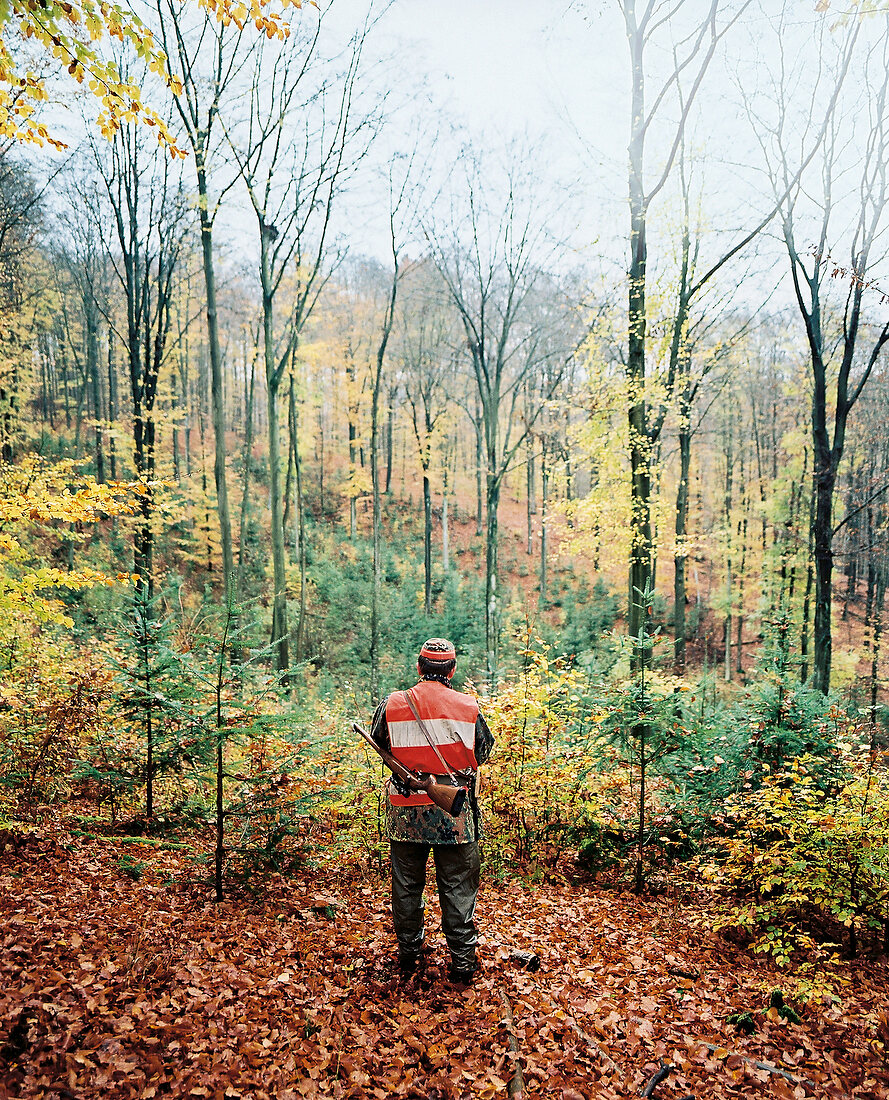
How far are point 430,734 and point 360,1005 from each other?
171 centimetres

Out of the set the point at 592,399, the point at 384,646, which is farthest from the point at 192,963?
the point at 384,646

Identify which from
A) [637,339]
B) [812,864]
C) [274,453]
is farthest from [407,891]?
[274,453]

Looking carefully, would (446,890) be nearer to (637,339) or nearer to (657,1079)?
(657,1079)

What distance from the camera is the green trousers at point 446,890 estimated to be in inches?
146

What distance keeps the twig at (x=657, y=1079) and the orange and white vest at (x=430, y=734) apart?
71.5 inches

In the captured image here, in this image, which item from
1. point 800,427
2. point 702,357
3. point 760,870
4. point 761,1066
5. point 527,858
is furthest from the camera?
point 800,427

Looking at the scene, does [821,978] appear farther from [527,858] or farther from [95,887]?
[95,887]

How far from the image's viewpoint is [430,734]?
370cm

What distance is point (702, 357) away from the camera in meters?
13.3

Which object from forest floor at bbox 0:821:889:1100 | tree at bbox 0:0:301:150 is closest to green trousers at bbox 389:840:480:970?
forest floor at bbox 0:821:889:1100

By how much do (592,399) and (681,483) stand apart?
199 inches

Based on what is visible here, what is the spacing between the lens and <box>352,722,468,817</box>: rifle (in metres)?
3.60

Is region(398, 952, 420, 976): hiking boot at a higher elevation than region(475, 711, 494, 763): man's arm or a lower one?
lower

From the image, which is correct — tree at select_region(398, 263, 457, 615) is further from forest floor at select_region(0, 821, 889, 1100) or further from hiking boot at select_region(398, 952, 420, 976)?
hiking boot at select_region(398, 952, 420, 976)
